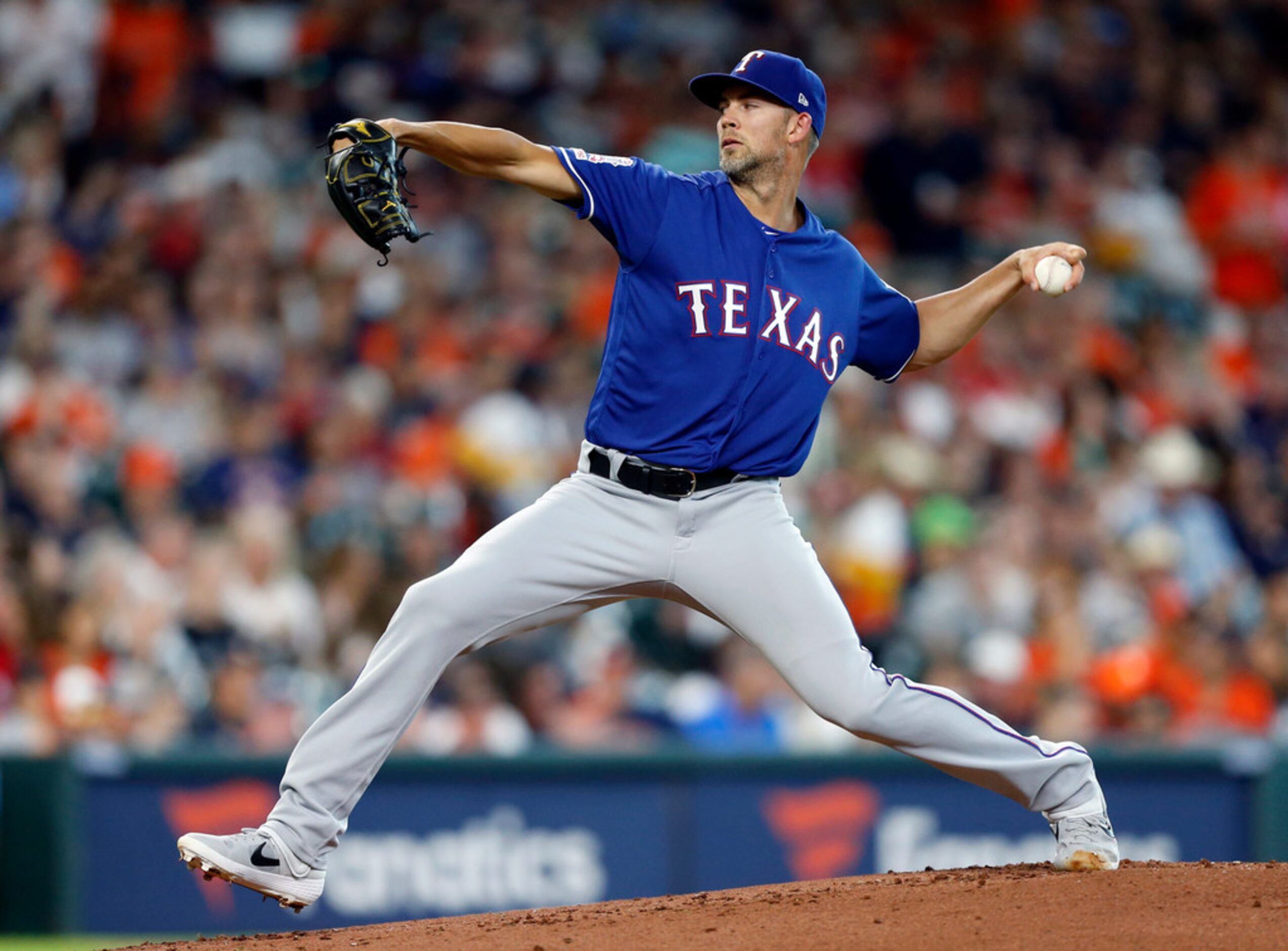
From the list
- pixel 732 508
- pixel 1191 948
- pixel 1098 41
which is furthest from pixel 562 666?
pixel 1098 41

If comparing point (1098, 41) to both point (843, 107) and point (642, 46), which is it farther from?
point (642, 46)

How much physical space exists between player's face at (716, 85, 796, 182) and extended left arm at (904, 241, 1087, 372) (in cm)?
63

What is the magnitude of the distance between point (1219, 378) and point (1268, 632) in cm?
243

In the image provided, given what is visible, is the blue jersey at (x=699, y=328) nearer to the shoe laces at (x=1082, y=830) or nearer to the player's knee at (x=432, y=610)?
the player's knee at (x=432, y=610)

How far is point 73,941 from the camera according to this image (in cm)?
687

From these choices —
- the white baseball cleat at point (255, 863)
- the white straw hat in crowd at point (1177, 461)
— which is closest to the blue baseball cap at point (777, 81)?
the white baseball cleat at point (255, 863)

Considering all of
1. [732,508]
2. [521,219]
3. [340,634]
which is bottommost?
[340,634]

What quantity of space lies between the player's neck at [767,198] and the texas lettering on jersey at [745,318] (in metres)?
0.23

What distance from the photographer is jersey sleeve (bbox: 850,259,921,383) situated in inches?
173

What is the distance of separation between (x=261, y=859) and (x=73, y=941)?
358 cm

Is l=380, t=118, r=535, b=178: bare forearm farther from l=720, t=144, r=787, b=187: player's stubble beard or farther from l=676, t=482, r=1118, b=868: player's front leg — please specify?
l=676, t=482, r=1118, b=868: player's front leg

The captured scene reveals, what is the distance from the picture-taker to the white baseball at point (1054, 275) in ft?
13.9

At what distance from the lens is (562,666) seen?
8.16m

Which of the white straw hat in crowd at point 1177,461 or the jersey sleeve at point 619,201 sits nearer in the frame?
the jersey sleeve at point 619,201
